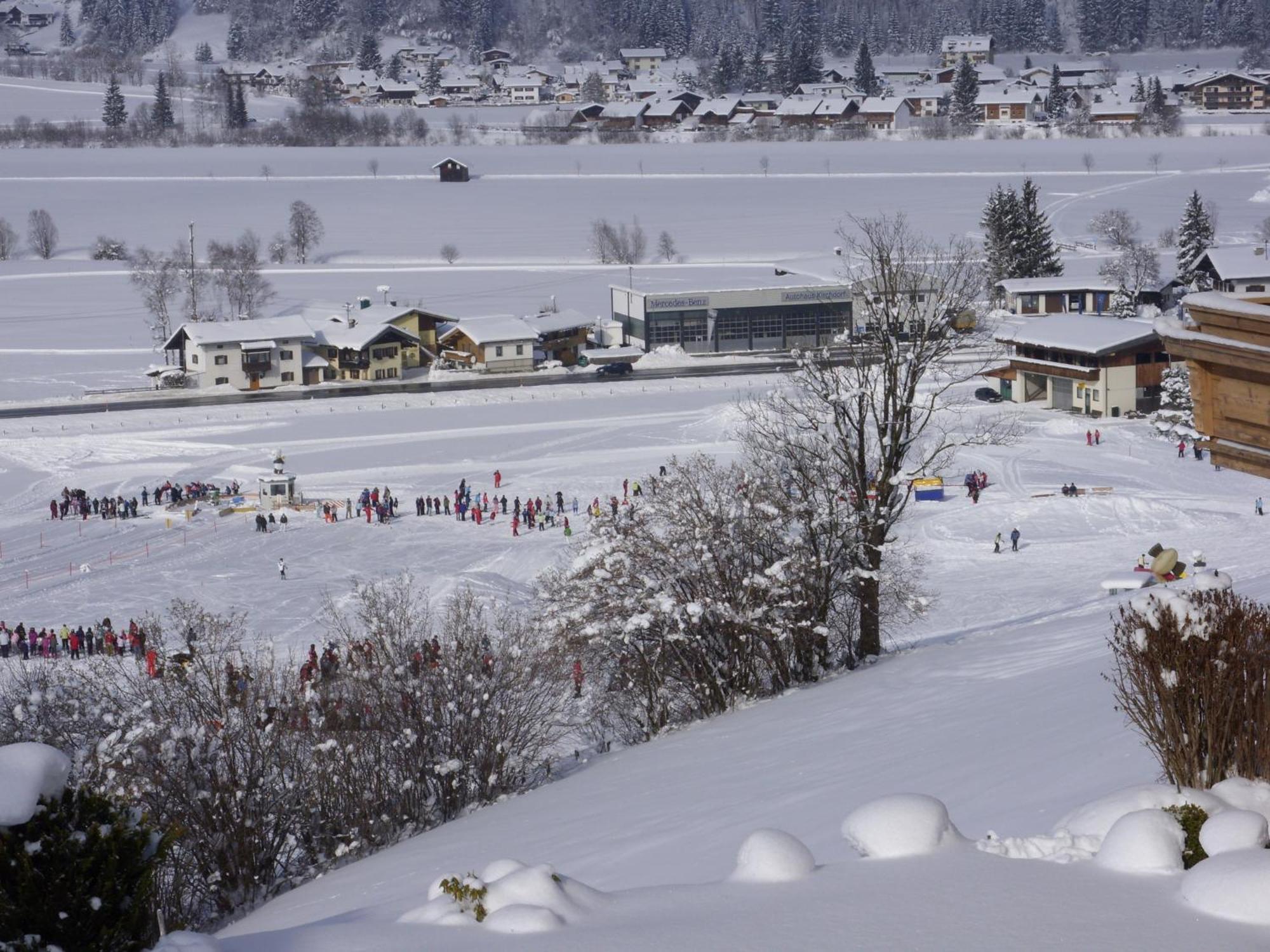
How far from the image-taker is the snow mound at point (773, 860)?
18.7 feet

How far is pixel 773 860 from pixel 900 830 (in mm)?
566

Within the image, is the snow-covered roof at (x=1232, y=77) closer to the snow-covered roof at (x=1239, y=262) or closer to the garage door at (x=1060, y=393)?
the snow-covered roof at (x=1239, y=262)

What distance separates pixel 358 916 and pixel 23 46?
221063mm

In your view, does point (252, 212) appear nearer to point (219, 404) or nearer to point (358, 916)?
point (219, 404)

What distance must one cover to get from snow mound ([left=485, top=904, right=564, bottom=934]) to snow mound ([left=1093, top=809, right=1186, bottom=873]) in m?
2.25

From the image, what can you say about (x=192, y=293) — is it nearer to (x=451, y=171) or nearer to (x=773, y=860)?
(x=451, y=171)

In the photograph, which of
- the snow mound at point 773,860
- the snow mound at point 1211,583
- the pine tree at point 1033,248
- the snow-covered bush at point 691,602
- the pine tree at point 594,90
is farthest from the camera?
the pine tree at point 594,90

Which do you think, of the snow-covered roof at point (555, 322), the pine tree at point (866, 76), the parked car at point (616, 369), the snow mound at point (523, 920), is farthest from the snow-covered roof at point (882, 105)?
the snow mound at point (523, 920)

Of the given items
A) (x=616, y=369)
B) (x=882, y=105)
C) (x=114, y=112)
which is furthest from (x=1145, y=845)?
(x=114, y=112)

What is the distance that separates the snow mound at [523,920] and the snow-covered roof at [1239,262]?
5396cm

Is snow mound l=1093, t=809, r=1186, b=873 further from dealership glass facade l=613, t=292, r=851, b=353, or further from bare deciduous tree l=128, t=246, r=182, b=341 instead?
bare deciduous tree l=128, t=246, r=182, b=341

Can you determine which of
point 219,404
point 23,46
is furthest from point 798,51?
point 219,404

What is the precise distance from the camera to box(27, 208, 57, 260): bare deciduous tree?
77000mm

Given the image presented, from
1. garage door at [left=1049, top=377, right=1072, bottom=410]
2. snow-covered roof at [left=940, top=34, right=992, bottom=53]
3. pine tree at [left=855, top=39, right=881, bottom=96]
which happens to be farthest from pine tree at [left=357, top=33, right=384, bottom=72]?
garage door at [left=1049, top=377, right=1072, bottom=410]
